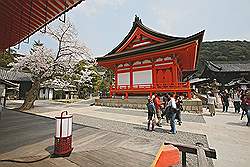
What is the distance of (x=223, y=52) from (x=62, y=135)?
106 m

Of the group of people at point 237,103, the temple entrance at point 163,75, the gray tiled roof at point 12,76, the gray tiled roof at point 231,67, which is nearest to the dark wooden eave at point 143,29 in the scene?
the temple entrance at point 163,75

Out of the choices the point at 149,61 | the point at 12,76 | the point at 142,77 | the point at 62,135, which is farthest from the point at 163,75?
the point at 12,76

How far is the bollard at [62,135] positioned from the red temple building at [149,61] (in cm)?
A: 1230

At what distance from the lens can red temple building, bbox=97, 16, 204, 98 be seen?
48.6ft

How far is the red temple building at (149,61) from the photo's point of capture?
14.8 metres

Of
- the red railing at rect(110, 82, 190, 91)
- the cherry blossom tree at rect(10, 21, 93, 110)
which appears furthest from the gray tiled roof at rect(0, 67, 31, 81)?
the red railing at rect(110, 82, 190, 91)

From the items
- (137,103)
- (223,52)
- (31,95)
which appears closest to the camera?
(31,95)

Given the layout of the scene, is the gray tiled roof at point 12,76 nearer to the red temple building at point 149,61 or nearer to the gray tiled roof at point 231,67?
the red temple building at point 149,61

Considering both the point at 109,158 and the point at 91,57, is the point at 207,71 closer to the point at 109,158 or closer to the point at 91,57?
the point at 91,57

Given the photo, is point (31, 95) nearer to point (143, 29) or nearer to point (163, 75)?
point (163, 75)

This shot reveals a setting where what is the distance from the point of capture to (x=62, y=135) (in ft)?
12.7

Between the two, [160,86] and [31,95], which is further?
[160,86]

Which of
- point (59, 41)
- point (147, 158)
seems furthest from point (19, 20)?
point (59, 41)

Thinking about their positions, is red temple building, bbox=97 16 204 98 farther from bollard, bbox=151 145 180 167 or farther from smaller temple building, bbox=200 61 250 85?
smaller temple building, bbox=200 61 250 85
